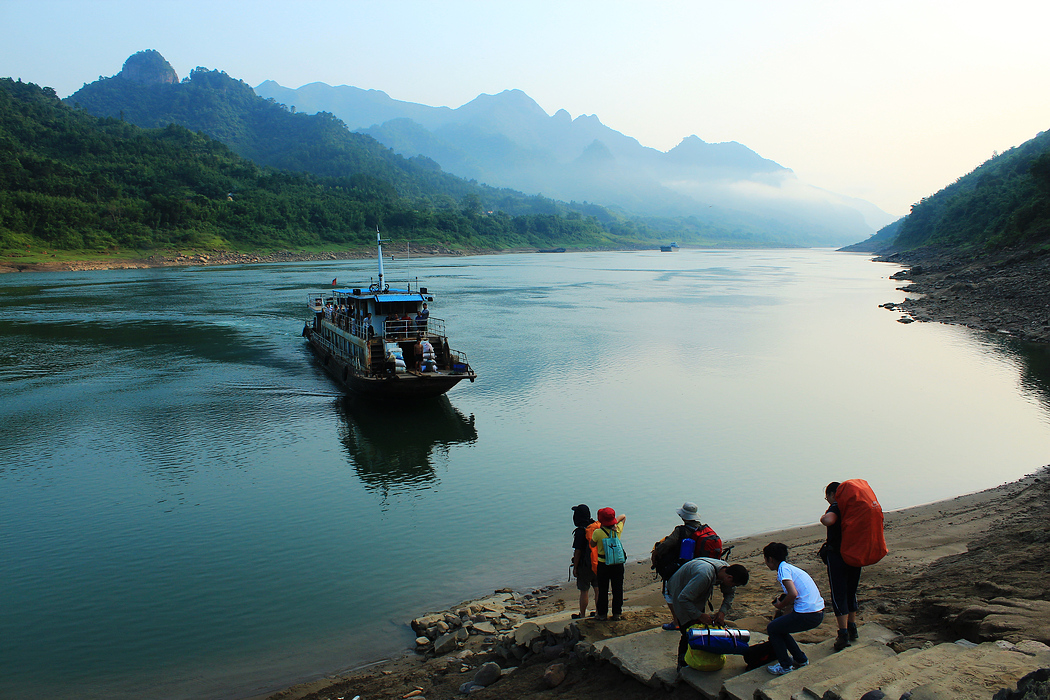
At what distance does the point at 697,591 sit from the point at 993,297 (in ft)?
180

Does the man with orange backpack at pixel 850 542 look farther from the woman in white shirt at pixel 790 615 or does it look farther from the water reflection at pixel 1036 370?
the water reflection at pixel 1036 370

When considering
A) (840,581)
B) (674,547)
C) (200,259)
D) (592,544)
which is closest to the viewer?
(840,581)

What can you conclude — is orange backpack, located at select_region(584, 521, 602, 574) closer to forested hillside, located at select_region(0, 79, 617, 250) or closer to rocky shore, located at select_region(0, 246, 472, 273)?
rocky shore, located at select_region(0, 246, 472, 273)

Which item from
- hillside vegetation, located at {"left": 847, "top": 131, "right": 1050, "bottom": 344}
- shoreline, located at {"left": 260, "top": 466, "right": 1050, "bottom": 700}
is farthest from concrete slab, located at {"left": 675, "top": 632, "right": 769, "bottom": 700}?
hillside vegetation, located at {"left": 847, "top": 131, "right": 1050, "bottom": 344}

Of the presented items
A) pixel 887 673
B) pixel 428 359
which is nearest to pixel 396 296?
pixel 428 359

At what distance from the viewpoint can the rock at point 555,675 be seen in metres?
7.40

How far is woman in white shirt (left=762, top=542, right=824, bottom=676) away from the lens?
251 inches

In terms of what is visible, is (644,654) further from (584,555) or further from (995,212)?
(995,212)

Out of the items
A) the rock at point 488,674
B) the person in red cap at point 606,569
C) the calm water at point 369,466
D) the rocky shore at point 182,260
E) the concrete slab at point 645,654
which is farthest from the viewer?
the rocky shore at point 182,260

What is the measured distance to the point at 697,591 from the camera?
664 centimetres

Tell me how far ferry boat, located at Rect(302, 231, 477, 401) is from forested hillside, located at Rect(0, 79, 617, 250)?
3499 inches

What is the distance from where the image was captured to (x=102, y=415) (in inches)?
958

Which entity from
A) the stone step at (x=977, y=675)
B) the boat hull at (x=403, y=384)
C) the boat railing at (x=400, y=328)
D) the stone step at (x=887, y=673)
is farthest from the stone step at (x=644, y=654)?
the boat railing at (x=400, y=328)

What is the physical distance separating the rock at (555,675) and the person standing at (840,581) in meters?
3.13
